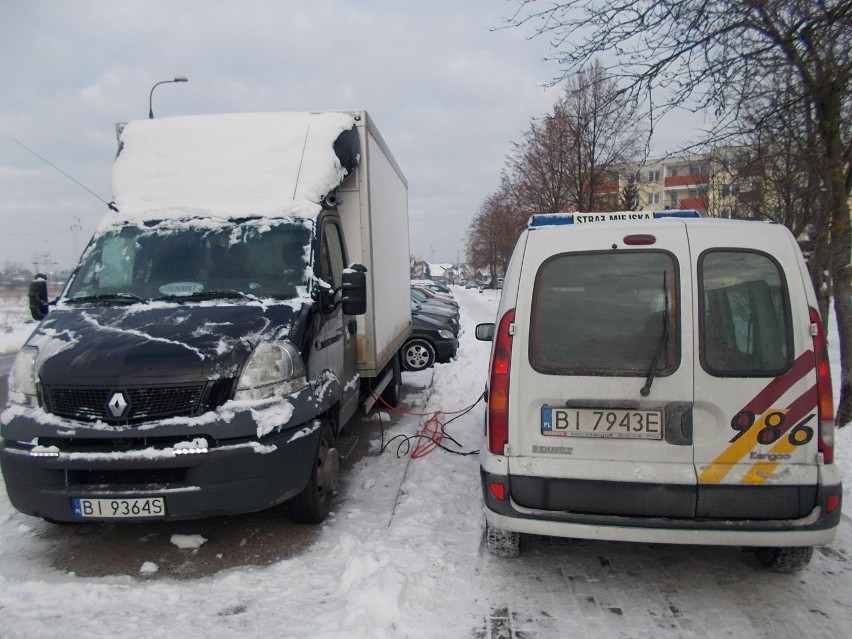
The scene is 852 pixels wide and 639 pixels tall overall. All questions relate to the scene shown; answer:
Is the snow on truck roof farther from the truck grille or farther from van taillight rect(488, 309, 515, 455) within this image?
van taillight rect(488, 309, 515, 455)

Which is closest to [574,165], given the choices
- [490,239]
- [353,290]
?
[353,290]

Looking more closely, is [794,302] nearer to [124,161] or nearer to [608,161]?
[124,161]

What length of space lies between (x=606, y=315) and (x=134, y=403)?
2754 millimetres

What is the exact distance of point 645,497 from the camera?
3033mm

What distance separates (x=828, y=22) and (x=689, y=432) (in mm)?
3921

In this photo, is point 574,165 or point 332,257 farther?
point 574,165

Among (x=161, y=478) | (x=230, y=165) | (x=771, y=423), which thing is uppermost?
(x=230, y=165)

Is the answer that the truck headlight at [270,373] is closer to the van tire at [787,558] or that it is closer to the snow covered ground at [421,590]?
the snow covered ground at [421,590]

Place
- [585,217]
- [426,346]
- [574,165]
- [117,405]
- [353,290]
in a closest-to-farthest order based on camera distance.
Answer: [117,405]
[585,217]
[353,290]
[426,346]
[574,165]

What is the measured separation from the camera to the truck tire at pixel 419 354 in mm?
11562

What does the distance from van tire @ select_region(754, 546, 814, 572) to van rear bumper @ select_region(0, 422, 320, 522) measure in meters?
2.94

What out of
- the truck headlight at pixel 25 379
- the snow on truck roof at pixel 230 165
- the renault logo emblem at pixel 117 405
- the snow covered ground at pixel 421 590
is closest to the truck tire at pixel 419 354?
the snow on truck roof at pixel 230 165

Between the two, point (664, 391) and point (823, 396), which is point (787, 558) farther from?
point (664, 391)

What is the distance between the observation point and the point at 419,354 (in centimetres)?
1159
